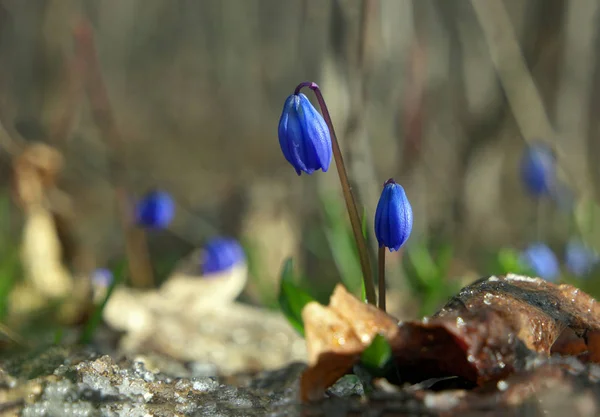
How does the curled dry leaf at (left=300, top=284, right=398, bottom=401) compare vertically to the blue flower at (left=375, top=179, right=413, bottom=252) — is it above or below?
below

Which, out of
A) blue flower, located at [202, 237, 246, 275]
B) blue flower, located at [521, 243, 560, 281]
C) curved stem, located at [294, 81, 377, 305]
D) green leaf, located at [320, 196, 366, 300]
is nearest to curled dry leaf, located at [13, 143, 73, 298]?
blue flower, located at [202, 237, 246, 275]

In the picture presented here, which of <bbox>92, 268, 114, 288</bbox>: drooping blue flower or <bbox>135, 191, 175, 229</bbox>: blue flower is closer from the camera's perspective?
<bbox>92, 268, 114, 288</bbox>: drooping blue flower

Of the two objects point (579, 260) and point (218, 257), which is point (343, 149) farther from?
point (579, 260)

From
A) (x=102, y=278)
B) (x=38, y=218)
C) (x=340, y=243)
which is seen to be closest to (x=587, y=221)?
(x=340, y=243)

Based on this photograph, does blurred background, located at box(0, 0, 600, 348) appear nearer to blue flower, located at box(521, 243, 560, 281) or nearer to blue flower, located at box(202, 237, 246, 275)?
blue flower, located at box(521, 243, 560, 281)

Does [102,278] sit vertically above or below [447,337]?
above

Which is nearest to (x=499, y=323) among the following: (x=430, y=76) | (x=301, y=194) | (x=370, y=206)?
(x=370, y=206)

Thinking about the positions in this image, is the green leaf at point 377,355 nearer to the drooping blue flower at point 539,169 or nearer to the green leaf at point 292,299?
the green leaf at point 292,299
